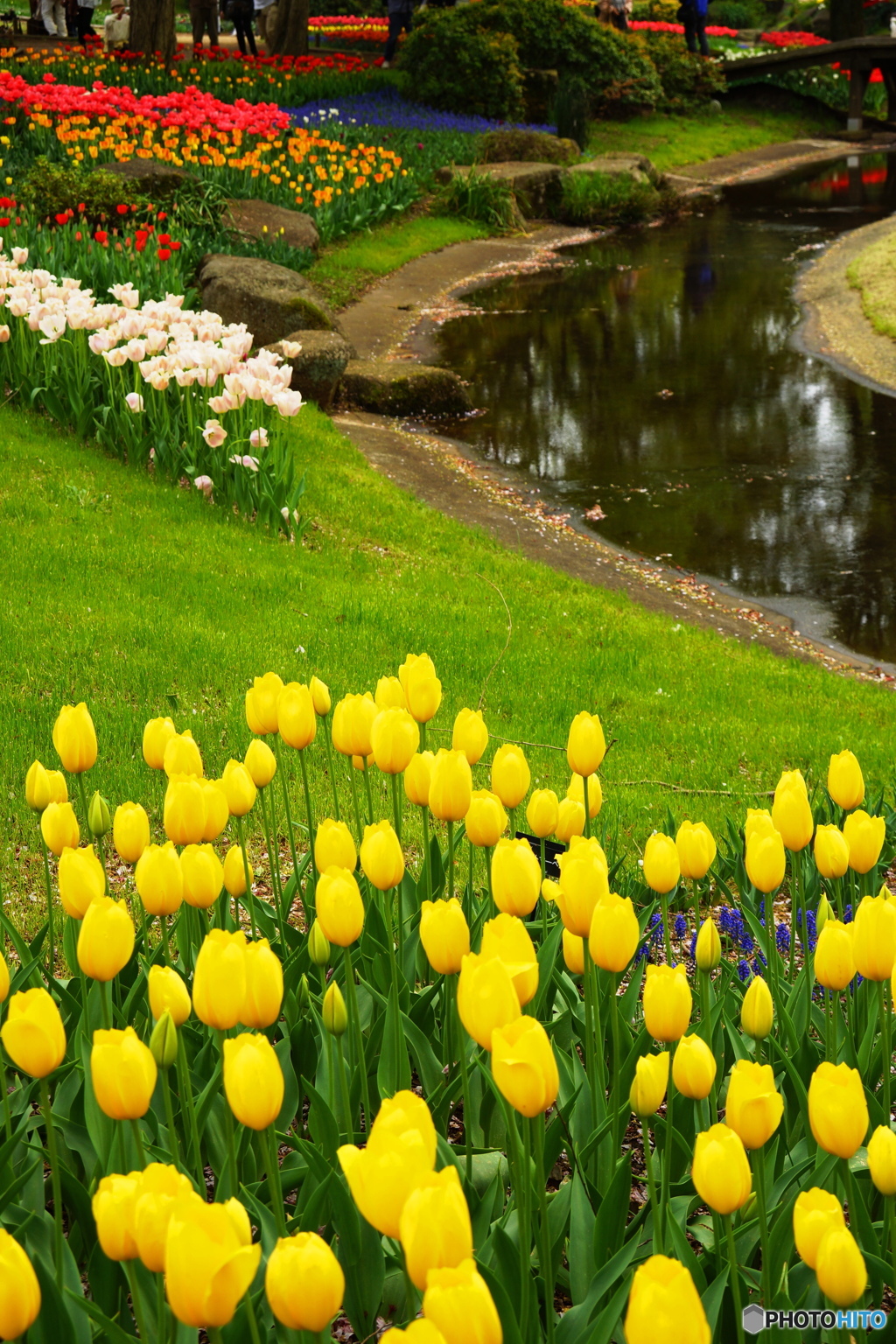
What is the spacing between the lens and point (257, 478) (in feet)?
25.4

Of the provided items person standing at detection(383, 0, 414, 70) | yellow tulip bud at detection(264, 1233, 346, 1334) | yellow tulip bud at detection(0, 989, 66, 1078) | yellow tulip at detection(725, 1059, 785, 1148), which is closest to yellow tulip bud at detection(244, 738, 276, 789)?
yellow tulip bud at detection(0, 989, 66, 1078)

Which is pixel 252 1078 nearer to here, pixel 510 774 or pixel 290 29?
pixel 510 774

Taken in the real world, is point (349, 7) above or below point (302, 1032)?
above

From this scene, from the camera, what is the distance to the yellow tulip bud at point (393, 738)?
7.71 feet

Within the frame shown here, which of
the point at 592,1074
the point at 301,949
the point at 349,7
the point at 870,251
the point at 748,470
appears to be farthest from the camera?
the point at 349,7

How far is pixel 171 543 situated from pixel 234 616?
39.4 inches

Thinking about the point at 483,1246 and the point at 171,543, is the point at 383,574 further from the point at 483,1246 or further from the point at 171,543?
the point at 483,1246

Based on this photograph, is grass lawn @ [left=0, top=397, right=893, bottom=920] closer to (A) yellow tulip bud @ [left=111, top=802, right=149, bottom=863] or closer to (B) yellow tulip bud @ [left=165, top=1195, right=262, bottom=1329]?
(A) yellow tulip bud @ [left=111, top=802, right=149, bottom=863]

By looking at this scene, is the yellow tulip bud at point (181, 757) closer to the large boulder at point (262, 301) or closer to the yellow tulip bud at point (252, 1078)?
the yellow tulip bud at point (252, 1078)

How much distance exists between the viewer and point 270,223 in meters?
16.1

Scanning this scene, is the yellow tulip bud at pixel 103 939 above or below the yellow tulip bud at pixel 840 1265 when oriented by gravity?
above

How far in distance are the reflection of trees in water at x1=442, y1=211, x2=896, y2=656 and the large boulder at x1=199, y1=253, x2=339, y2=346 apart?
6.13 ft

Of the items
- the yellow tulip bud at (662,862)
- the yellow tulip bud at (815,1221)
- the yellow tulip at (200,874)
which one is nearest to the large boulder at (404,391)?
the yellow tulip bud at (662,862)

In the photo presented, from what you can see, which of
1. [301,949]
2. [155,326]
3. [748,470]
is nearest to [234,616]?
[155,326]
